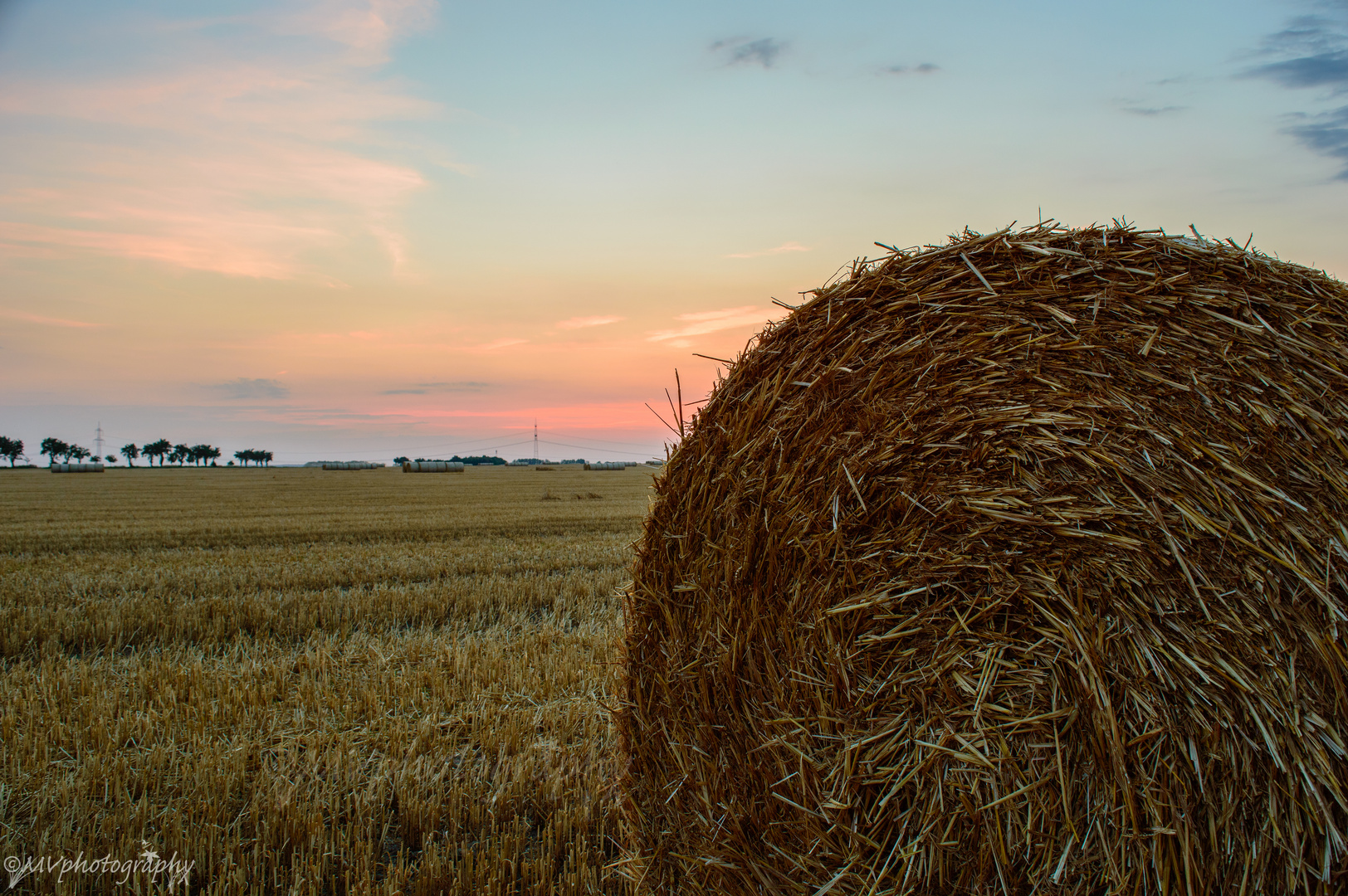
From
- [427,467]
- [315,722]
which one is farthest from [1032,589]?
[427,467]

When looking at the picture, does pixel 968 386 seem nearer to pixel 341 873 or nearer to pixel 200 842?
pixel 341 873

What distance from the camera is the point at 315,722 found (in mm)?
4391

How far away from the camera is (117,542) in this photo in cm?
1204

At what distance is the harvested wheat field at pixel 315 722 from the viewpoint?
309 cm

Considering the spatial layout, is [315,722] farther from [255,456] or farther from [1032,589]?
[255,456]

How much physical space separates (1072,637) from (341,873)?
2932 millimetres

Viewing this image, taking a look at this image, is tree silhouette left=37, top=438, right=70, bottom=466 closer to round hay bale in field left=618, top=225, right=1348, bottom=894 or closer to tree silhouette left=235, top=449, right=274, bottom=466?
tree silhouette left=235, top=449, right=274, bottom=466

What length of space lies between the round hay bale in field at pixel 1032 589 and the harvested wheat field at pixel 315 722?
95 cm

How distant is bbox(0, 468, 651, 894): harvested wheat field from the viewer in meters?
3.09

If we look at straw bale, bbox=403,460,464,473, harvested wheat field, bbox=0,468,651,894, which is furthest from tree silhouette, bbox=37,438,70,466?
harvested wheat field, bbox=0,468,651,894

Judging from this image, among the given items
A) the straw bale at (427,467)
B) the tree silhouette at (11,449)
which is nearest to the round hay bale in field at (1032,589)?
the straw bale at (427,467)

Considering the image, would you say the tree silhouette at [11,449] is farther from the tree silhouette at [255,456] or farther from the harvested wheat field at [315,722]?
the harvested wheat field at [315,722]

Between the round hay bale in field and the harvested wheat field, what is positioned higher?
the round hay bale in field

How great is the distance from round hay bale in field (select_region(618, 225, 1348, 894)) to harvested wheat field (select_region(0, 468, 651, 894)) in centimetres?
95
